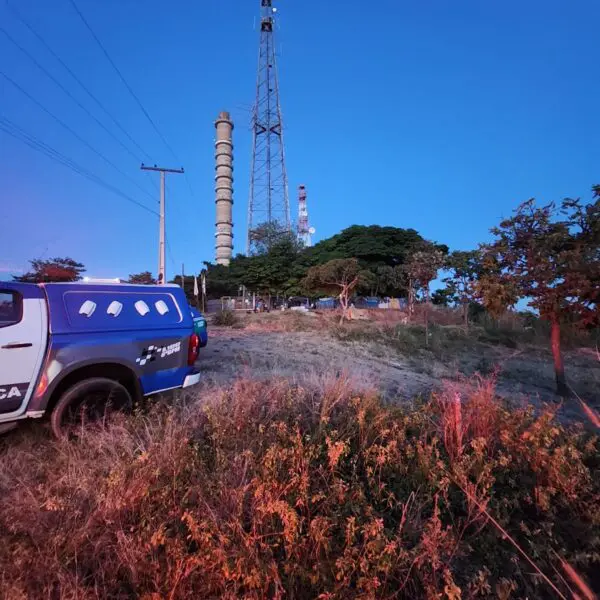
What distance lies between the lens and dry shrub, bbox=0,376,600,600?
7.35 ft

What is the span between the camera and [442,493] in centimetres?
321

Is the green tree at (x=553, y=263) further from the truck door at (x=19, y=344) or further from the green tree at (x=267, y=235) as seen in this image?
the green tree at (x=267, y=235)

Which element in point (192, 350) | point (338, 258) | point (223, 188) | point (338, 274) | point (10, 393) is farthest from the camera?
point (223, 188)

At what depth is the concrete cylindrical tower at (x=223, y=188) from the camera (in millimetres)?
83750

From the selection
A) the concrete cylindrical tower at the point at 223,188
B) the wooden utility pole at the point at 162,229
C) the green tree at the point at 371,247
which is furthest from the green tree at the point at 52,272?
the concrete cylindrical tower at the point at 223,188

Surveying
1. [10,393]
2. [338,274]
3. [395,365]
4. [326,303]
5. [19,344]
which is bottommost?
[395,365]

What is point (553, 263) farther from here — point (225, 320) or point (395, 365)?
point (225, 320)

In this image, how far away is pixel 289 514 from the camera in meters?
2.43

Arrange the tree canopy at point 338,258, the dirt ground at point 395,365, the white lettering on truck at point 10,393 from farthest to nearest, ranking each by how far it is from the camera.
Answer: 1. the tree canopy at point 338,258
2. the dirt ground at point 395,365
3. the white lettering on truck at point 10,393

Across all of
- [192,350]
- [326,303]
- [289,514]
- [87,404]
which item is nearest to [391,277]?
[326,303]

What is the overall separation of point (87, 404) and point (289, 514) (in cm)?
295

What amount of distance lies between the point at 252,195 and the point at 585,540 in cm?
7619

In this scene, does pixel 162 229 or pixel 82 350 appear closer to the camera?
pixel 82 350

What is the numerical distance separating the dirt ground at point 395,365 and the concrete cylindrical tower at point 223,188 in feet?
219
